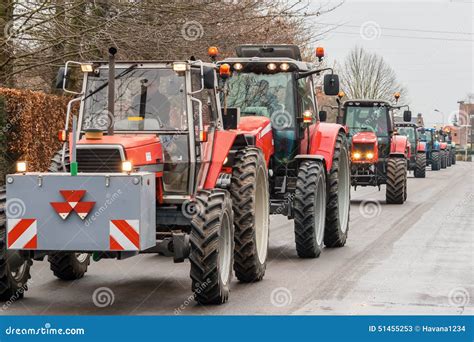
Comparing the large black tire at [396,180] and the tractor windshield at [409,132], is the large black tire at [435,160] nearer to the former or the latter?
the tractor windshield at [409,132]

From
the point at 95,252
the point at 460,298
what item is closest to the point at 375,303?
the point at 460,298

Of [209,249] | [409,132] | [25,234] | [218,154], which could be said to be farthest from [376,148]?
[25,234]

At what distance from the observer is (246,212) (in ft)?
35.0

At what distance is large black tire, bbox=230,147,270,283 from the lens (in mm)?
10680

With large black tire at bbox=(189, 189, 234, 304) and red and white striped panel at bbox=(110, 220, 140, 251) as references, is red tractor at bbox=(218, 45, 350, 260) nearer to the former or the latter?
large black tire at bbox=(189, 189, 234, 304)

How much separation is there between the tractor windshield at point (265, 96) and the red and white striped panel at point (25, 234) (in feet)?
18.6

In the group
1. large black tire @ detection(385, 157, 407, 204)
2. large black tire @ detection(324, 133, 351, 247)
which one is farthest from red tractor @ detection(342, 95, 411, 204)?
large black tire @ detection(324, 133, 351, 247)

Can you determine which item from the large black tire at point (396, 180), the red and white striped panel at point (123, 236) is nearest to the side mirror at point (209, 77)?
the red and white striped panel at point (123, 236)

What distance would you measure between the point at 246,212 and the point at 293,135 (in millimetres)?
3613

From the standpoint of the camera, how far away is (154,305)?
378 inches

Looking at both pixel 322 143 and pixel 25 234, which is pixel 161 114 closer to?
pixel 25 234

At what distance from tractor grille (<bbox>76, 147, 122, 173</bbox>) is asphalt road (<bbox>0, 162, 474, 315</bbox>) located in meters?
1.29

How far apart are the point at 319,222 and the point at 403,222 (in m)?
5.75

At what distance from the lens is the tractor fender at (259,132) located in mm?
12789
